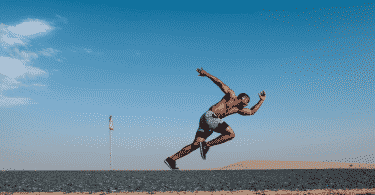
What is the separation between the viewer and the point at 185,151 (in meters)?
8.02

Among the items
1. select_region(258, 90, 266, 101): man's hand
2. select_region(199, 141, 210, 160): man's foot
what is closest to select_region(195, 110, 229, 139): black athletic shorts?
select_region(199, 141, 210, 160): man's foot

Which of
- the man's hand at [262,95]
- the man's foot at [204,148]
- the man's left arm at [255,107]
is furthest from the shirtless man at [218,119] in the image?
the man's hand at [262,95]

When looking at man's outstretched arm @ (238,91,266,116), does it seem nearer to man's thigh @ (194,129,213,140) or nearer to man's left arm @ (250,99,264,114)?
man's left arm @ (250,99,264,114)

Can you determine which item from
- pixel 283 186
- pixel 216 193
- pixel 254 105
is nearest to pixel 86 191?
pixel 216 193

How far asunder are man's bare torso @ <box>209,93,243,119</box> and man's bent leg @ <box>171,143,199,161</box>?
37.6 inches

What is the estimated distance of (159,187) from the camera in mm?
4789

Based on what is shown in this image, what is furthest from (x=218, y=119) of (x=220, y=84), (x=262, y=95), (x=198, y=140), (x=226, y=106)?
(x=262, y=95)

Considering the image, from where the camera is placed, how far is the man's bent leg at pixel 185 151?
794 cm

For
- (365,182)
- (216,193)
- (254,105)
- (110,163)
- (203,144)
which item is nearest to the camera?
(216,193)

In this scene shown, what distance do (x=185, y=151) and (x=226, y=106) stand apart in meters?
1.49

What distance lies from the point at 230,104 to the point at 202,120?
0.77 m

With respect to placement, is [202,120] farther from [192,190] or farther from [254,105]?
[192,190]

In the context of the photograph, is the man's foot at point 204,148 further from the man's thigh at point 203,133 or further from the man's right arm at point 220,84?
the man's right arm at point 220,84

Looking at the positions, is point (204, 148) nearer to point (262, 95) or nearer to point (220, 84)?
point (220, 84)
